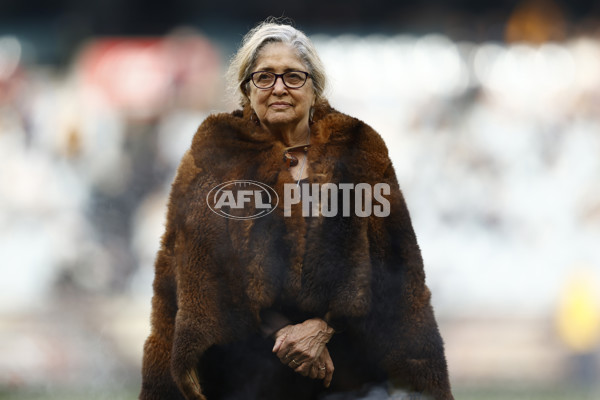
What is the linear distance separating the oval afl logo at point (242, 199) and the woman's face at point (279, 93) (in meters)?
0.17

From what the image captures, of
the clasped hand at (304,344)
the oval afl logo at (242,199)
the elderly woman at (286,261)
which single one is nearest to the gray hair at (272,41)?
the elderly woman at (286,261)

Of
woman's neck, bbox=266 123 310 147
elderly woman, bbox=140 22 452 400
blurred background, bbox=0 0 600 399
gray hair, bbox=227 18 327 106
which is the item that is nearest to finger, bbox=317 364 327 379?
elderly woman, bbox=140 22 452 400

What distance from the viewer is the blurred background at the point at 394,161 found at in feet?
10.9

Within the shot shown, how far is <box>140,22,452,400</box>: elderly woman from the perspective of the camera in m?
1.83

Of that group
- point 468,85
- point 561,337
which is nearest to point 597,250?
point 561,337

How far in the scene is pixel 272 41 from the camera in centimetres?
190

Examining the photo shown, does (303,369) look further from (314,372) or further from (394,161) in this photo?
(394,161)

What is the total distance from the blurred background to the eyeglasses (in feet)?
3.93

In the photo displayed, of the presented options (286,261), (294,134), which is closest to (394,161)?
(294,134)

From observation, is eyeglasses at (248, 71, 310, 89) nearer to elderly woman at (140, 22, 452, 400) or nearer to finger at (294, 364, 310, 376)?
elderly woman at (140, 22, 452, 400)

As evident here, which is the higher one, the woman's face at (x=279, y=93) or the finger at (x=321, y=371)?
the woman's face at (x=279, y=93)

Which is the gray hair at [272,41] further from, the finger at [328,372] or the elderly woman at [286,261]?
the finger at [328,372]

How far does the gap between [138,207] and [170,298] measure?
1.63m

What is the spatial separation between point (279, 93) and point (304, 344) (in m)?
0.60
